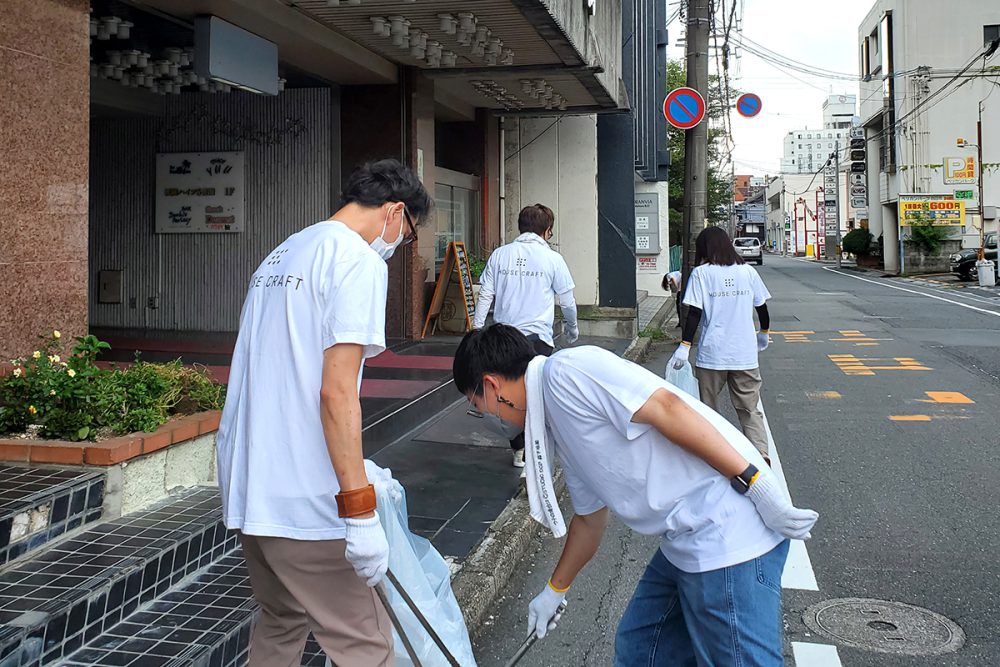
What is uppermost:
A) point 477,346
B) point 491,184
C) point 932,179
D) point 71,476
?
point 932,179

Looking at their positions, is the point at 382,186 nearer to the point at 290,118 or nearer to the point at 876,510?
the point at 876,510

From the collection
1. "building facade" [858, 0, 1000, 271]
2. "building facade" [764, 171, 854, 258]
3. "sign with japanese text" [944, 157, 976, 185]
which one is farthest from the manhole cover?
"building facade" [764, 171, 854, 258]

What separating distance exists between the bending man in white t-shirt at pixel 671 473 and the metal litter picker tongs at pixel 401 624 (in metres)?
0.49

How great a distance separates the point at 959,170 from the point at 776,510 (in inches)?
1648

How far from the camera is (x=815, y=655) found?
12.5ft

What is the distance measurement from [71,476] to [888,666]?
3.53m

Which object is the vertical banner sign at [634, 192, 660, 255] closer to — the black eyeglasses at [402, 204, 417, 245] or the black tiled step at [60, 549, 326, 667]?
the black tiled step at [60, 549, 326, 667]

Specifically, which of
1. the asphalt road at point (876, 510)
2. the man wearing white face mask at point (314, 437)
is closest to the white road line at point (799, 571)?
the asphalt road at point (876, 510)

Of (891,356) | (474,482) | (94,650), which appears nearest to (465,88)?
(891,356)

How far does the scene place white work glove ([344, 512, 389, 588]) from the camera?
95.5 inches

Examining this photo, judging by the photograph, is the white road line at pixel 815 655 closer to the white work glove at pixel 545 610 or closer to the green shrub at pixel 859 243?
the white work glove at pixel 545 610

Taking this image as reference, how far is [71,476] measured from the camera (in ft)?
13.4

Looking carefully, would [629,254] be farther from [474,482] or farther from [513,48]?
[474,482]

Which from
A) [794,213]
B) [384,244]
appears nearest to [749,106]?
[384,244]
